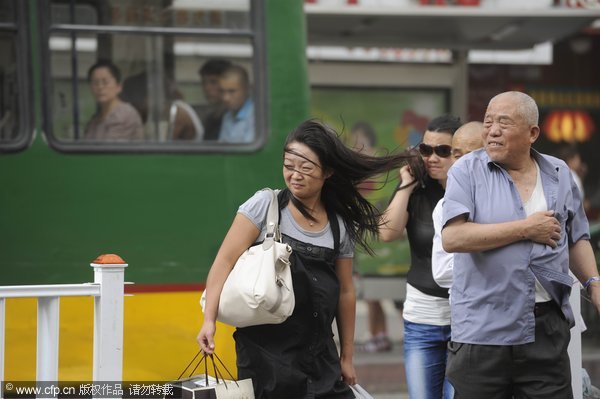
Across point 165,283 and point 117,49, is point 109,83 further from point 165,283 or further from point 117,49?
point 165,283

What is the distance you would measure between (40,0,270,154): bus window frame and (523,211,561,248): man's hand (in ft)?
9.67

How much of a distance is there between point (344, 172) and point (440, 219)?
724 mm

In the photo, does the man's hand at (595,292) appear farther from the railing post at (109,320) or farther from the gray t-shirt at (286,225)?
the railing post at (109,320)

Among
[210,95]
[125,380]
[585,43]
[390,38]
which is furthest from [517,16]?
[125,380]

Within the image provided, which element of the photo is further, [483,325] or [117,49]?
[117,49]

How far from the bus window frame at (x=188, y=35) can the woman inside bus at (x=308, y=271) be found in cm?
227

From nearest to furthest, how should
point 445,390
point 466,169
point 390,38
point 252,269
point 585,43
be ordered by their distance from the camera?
point 252,269 < point 466,169 < point 445,390 < point 390,38 < point 585,43

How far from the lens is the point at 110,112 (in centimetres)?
710

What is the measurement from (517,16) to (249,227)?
8429 millimetres

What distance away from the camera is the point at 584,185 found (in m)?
15.7

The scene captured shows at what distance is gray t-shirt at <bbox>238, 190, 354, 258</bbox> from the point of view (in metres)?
4.71

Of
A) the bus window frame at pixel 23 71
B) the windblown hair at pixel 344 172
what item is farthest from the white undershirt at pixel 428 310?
the bus window frame at pixel 23 71

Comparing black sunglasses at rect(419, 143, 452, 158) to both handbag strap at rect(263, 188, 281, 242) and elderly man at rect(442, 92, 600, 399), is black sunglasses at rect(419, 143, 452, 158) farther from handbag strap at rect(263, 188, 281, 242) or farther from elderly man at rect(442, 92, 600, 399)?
handbag strap at rect(263, 188, 281, 242)

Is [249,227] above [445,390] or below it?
above
